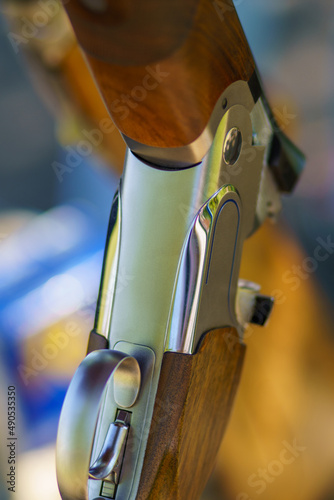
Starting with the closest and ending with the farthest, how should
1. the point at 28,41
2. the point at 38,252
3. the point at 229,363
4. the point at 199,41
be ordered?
the point at 199,41, the point at 229,363, the point at 28,41, the point at 38,252

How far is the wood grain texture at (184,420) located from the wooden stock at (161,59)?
131mm

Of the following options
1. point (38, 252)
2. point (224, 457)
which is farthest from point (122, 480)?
point (38, 252)

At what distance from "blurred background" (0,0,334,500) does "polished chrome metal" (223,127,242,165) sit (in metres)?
0.28

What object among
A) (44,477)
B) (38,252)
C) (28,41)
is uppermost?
(28,41)

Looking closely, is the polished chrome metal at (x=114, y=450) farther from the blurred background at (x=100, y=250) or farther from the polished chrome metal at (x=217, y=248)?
the blurred background at (x=100, y=250)

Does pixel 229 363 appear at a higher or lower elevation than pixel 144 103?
lower

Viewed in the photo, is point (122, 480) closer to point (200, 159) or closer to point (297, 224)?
point (200, 159)

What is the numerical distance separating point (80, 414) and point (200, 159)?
154 millimetres


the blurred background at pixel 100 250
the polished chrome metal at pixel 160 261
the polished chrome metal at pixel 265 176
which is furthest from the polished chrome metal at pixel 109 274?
the blurred background at pixel 100 250

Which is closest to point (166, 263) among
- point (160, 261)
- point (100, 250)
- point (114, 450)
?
point (160, 261)

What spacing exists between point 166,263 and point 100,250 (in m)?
0.40

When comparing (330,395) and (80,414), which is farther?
(330,395)

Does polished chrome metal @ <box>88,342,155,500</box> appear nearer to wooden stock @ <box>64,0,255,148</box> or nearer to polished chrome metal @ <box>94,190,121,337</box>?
polished chrome metal @ <box>94,190,121,337</box>

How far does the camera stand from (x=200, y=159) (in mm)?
291
